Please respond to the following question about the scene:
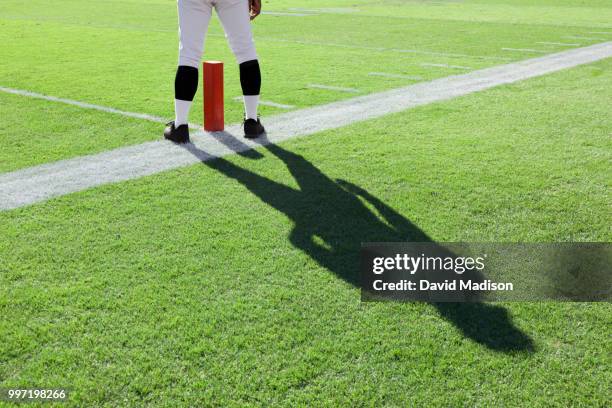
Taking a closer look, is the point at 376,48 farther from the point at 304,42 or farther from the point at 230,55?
the point at 230,55

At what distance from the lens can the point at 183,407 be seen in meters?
2.38

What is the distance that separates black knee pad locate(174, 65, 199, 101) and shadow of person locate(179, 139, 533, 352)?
28.4 inches

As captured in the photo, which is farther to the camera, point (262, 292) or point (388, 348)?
point (262, 292)

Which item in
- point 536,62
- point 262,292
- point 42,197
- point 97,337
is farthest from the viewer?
point 536,62

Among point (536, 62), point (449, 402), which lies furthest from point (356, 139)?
point (536, 62)

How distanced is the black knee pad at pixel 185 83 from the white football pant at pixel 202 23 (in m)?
0.05

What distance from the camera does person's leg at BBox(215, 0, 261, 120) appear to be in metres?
5.71

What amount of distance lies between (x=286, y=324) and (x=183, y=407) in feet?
2.13

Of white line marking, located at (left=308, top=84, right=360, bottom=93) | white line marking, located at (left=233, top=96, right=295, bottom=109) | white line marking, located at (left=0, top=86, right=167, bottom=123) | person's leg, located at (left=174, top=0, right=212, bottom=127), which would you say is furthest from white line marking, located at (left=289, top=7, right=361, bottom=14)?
person's leg, located at (left=174, top=0, right=212, bottom=127)

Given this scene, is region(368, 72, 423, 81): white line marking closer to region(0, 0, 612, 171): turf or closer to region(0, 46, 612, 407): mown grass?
region(0, 0, 612, 171): turf

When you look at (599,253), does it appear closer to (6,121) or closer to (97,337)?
(97,337)

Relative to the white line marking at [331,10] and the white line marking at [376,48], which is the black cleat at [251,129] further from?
the white line marking at [331,10]

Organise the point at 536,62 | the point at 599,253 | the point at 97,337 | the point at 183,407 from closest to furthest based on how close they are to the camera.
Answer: the point at 183,407 → the point at 97,337 → the point at 599,253 → the point at 536,62

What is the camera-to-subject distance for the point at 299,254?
356cm
